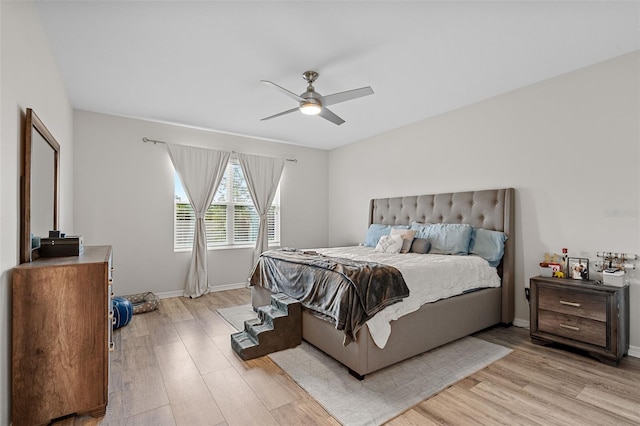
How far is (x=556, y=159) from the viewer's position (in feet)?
10.1

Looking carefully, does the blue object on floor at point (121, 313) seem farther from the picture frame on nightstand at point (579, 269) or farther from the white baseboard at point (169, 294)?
the picture frame on nightstand at point (579, 269)

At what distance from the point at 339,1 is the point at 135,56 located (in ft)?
6.22

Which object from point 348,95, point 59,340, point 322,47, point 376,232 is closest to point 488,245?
point 376,232

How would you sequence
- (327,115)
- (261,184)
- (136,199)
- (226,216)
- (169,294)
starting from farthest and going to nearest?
(261,184), (226,216), (169,294), (136,199), (327,115)

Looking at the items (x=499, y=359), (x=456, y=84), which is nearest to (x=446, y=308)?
(x=499, y=359)

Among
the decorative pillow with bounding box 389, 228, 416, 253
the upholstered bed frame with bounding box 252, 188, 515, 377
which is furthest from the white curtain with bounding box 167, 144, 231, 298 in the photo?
the decorative pillow with bounding box 389, 228, 416, 253

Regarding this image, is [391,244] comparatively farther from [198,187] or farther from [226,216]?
[198,187]

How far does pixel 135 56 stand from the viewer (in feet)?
8.77

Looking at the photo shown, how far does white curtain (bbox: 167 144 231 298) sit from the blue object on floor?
123 centimetres

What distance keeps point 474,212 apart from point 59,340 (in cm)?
398

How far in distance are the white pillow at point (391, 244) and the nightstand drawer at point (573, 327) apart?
4.96 feet

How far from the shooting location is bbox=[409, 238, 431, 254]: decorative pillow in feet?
11.8

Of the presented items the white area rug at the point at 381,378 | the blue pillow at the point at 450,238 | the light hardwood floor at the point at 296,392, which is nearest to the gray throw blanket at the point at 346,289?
the white area rug at the point at 381,378

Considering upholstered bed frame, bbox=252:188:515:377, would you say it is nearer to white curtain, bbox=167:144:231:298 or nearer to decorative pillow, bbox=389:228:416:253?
decorative pillow, bbox=389:228:416:253
